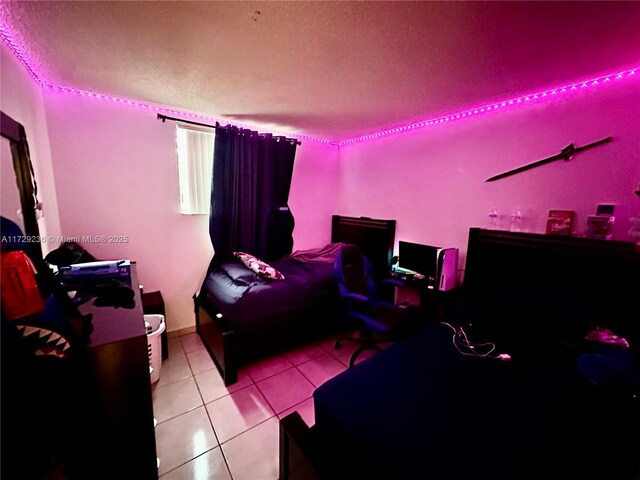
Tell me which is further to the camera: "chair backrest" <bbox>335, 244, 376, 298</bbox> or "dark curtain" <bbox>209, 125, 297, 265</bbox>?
"dark curtain" <bbox>209, 125, 297, 265</bbox>

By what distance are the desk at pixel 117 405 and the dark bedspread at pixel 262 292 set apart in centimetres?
106

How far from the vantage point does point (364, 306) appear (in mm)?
2541

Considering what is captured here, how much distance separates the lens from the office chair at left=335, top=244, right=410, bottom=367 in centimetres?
220

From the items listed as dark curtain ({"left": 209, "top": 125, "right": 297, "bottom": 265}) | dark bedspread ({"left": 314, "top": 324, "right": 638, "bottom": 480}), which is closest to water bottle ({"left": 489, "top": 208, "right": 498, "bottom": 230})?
dark bedspread ({"left": 314, "top": 324, "right": 638, "bottom": 480})

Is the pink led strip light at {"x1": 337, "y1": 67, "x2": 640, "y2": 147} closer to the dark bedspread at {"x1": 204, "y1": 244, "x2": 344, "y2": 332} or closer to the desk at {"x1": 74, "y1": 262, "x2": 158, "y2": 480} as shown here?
the dark bedspread at {"x1": 204, "y1": 244, "x2": 344, "y2": 332}

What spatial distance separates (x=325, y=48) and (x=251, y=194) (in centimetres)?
199

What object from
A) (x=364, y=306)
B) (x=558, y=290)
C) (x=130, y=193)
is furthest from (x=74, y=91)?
(x=558, y=290)

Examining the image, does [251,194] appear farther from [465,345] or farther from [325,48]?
[465,345]

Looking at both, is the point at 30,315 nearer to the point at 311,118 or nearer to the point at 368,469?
the point at 368,469

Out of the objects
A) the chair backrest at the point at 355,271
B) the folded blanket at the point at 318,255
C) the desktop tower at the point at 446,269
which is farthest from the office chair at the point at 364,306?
the folded blanket at the point at 318,255

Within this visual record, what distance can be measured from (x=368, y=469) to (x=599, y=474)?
972 mm

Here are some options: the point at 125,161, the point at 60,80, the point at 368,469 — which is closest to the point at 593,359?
the point at 368,469

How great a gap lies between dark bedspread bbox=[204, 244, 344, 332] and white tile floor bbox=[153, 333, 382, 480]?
48cm

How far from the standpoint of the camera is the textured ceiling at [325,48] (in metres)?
1.19
